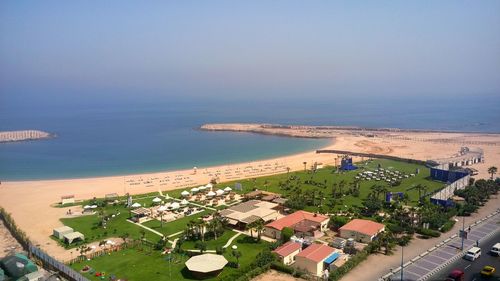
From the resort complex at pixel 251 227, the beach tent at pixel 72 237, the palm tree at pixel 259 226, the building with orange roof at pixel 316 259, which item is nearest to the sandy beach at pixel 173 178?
the beach tent at pixel 72 237

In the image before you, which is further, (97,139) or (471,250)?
(97,139)

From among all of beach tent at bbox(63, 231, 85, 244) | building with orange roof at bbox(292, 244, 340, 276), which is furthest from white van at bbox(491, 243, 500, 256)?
beach tent at bbox(63, 231, 85, 244)

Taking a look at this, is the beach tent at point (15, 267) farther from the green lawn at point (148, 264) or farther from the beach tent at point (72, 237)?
the beach tent at point (72, 237)

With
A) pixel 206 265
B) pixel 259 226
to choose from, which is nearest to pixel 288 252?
pixel 259 226

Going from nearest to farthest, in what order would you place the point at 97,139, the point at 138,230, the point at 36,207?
the point at 138,230 → the point at 36,207 → the point at 97,139

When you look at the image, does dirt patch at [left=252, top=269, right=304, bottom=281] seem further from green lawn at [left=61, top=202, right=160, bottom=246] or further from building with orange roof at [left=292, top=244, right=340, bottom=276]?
green lawn at [left=61, top=202, right=160, bottom=246]

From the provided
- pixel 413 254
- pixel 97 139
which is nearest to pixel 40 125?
pixel 97 139

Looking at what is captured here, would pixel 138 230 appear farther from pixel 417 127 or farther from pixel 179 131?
pixel 417 127

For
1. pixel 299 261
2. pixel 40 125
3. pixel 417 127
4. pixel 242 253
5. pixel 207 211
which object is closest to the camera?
pixel 299 261
